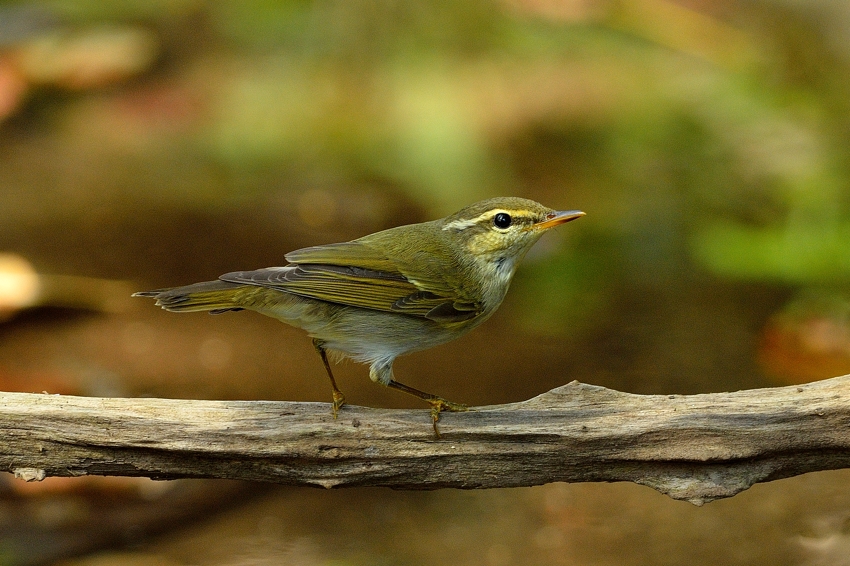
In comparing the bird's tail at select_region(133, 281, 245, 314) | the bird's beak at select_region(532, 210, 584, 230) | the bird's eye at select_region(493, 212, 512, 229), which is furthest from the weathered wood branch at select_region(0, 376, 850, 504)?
the bird's eye at select_region(493, 212, 512, 229)

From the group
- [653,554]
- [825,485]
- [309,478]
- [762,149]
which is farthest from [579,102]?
[309,478]

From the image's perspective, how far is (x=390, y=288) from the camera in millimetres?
3510

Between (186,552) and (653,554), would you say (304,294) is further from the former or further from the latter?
(653,554)

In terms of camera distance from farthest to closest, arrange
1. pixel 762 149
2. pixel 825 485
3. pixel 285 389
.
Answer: pixel 762 149 → pixel 285 389 → pixel 825 485

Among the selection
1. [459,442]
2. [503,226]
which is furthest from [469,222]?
[459,442]

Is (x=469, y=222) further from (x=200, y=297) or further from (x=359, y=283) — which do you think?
(x=200, y=297)

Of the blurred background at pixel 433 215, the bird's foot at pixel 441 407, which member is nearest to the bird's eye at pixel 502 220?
the bird's foot at pixel 441 407

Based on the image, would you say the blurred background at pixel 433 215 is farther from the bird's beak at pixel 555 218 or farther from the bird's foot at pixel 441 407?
the bird's beak at pixel 555 218

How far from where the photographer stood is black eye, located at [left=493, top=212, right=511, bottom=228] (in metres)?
3.60

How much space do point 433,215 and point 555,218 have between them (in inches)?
131

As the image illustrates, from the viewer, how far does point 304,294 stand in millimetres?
3312

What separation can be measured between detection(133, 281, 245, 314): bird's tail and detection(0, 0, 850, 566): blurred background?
113cm

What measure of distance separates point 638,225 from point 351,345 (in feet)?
13.9

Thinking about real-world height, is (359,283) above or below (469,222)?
below
